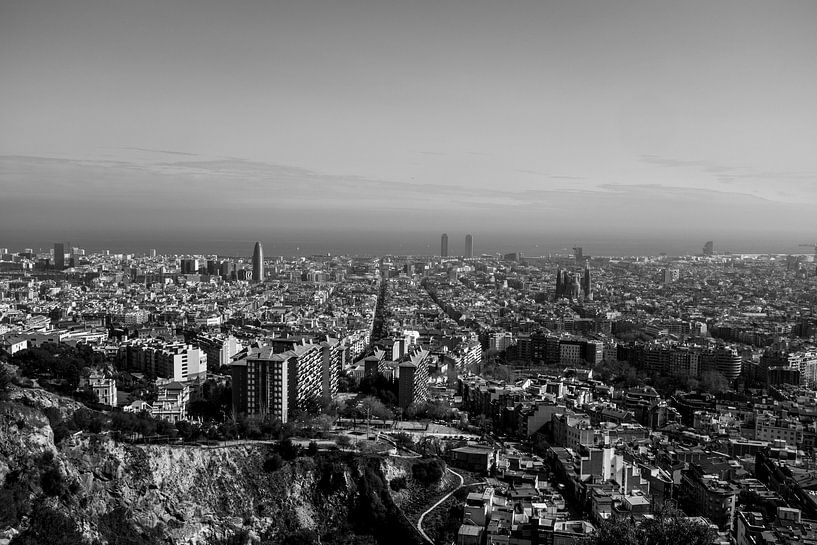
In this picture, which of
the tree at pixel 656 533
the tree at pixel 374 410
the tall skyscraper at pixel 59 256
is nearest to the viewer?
the tree at pixel 656 533

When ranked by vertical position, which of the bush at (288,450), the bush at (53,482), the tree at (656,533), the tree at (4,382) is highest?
the tree at (4,382)

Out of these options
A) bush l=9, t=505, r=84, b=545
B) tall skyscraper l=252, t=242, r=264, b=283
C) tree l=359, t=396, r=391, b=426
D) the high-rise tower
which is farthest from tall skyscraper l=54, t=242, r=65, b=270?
bush l=9, t=505, r=84, b=545

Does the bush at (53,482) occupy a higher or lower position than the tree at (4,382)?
lower

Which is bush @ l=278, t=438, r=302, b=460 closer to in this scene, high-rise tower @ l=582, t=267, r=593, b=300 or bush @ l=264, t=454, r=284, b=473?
bush @ l=264, t=454, r=284, b=473

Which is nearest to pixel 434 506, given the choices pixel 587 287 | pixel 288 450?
pixel 288 450

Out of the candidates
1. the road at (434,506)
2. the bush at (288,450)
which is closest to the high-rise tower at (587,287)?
the road at (434,506)

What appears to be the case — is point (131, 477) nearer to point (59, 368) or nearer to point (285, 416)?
point (285, 416)

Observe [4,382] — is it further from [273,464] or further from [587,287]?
[587,287]

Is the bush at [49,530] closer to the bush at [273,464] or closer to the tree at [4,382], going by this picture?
the tree at [4,382]
